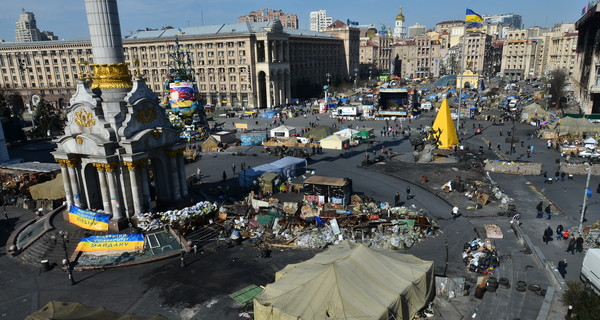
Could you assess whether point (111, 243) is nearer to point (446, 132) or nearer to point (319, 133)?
point (319, 133)

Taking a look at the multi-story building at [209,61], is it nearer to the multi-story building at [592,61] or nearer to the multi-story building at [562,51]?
the multi-story building at [592,61]

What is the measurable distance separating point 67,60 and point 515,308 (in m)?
120

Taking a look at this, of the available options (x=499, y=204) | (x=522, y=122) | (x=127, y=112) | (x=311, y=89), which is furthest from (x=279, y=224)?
(x=311, y=89)

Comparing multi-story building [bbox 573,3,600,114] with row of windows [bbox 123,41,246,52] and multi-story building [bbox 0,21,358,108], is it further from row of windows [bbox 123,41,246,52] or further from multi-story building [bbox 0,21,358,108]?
row of windows [bbox 123,41,246,52]

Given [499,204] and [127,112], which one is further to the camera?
[499,204]

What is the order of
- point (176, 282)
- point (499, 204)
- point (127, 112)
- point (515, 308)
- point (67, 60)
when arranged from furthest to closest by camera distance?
point (67, 60)
point (499, 204)
point (127, 112)
point (176, 282)
point (515, 308)

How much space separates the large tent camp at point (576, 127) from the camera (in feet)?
165

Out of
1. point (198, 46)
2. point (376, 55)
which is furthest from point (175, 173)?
point (376, 55)

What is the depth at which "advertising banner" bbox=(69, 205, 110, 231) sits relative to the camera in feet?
84.3

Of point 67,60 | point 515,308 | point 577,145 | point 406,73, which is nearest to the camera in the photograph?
point 515,308

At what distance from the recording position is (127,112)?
84.9 feet

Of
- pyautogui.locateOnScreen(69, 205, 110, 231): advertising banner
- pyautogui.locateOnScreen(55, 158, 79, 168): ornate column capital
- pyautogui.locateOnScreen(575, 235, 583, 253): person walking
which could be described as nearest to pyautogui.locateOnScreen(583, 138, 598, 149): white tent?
pyautogui.locateOnScreen(575, 235, 583, 253): person walking

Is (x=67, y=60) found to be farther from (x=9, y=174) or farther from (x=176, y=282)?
(x=176, y=282)

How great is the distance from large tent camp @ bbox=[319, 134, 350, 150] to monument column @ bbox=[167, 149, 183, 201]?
2663 cm
